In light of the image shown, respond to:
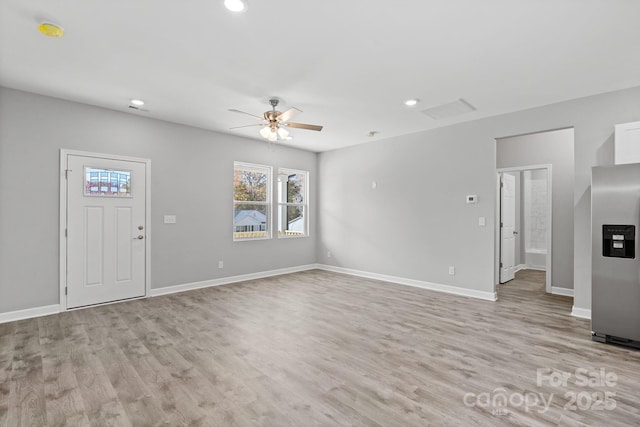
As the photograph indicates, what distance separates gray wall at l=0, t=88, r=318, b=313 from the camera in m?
3.76

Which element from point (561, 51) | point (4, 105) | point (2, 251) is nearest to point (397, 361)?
point (561, 51)

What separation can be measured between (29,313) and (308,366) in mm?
3719

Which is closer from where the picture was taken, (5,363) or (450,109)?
(5,363)

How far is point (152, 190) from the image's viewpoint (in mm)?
4883

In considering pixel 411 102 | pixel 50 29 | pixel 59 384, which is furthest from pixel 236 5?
pixel 59 384

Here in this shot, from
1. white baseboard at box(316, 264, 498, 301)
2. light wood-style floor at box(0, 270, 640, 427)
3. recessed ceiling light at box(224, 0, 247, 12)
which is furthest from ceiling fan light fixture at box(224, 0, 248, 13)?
white baseboard at box(316, 264, 498, 301)

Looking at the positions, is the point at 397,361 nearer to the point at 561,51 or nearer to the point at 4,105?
the point at 561,51

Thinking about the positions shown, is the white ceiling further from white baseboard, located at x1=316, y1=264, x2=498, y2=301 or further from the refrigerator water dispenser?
white baseboard, located at x1=316, y1=264, x2=498, y2=301

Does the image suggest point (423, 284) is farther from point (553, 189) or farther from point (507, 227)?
point (553, 189)

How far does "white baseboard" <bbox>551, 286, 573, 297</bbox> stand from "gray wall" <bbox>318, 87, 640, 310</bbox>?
3.8 inches

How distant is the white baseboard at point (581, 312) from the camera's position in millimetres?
3854

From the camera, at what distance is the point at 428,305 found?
442cm

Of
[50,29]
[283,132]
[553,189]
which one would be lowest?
[553,189]

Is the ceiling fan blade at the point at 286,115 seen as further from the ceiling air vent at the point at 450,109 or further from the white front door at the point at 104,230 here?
the white front door at the point at 104,230
